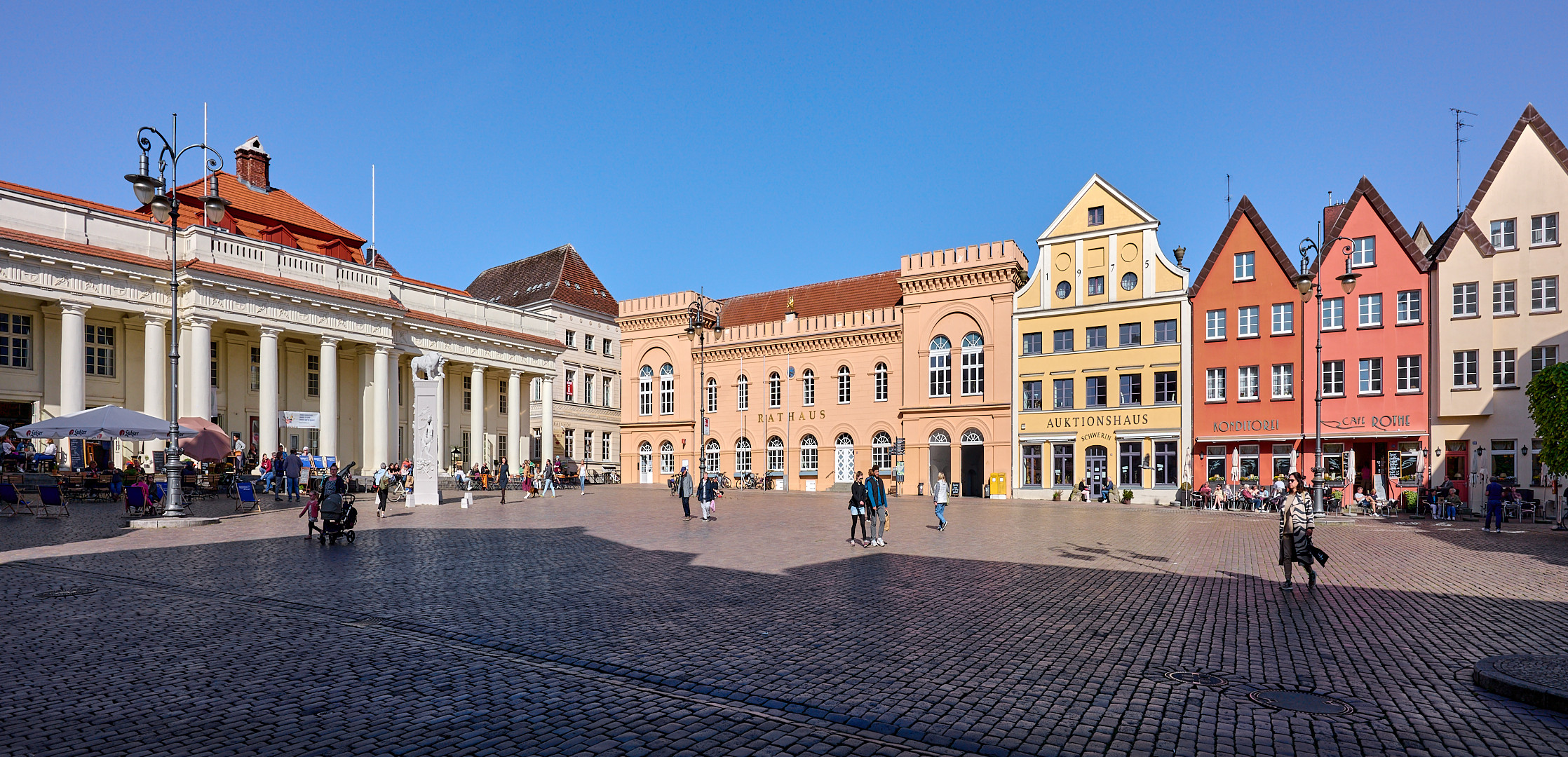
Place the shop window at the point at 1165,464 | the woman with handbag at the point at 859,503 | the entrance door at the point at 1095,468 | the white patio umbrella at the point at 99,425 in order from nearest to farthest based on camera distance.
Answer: the woman with handbag at the point at 859,503 → the white patio umbrella at the point at 99,425 → the shop window at the point at 1165,464 → the entrance door at the point at 1095,468

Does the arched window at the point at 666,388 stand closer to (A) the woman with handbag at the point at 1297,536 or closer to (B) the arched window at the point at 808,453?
(B) the arched window at the point at 808,453

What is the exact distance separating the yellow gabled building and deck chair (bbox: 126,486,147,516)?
36673 mm

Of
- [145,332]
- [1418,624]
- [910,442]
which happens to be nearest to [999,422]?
[910,442]

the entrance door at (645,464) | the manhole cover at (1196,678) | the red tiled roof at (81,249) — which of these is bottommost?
the entrance door at (645,464)

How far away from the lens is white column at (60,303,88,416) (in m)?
34.0

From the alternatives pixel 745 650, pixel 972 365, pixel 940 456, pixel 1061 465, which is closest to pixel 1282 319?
pixel 1061 465

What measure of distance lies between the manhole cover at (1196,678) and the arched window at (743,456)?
47.4 meters

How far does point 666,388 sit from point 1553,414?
147 ft

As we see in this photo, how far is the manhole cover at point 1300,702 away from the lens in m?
6.41

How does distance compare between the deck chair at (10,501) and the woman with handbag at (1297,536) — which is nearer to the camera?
the woman with handbag at (1297,536)

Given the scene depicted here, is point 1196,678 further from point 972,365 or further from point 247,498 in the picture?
point 972,365

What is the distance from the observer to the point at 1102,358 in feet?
143

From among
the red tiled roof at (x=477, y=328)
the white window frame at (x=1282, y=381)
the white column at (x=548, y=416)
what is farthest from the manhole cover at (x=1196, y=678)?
the white column at (x=548, y=416)

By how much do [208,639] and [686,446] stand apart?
4836 cm
